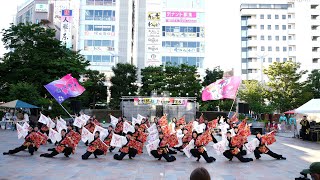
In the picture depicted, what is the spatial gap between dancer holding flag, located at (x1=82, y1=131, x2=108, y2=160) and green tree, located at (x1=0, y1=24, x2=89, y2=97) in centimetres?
2108

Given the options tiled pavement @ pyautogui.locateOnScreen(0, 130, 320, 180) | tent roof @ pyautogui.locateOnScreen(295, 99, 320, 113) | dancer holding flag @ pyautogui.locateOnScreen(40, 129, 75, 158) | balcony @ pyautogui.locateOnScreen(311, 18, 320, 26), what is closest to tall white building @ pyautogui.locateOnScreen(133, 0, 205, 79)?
balcony @ pyautogui.locateOnScreen(311, 18, 320, 26)

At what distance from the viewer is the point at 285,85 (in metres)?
41.7

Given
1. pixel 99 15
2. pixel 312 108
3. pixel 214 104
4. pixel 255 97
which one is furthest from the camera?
pixel 99 15

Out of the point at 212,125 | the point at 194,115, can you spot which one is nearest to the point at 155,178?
the point at 212,125

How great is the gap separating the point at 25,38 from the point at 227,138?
27.4 meters

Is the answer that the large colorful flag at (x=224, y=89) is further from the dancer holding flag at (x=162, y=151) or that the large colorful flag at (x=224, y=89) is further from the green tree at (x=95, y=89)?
the green tree at (x=95, y=89)

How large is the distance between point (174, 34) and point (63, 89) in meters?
43.0

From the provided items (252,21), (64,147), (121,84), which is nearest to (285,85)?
(121,84)

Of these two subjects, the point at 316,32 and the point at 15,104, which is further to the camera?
the point at 316,32

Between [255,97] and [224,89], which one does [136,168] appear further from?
[255,97]

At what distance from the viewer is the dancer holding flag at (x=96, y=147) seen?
44.5 feet

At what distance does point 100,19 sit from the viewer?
203 ft

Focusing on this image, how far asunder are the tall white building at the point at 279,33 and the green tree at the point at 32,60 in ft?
178

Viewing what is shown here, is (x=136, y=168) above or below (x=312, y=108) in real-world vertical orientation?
below
